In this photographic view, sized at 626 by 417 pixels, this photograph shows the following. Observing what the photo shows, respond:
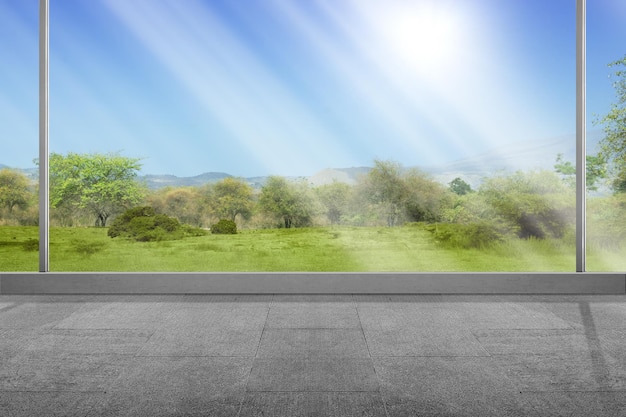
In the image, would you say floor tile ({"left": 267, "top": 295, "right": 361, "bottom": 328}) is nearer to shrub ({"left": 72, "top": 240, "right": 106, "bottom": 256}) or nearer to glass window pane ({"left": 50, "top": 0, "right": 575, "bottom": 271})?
glass window pane ({"left": 50, "top": 0, "right": 575, "bottom": 271})

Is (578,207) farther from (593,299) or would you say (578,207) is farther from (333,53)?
(333,53)

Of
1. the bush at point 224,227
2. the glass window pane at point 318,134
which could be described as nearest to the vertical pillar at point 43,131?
the glass window pane at point 318,134

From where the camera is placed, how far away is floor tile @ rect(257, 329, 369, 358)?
8.96ft

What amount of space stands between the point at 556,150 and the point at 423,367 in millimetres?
3919

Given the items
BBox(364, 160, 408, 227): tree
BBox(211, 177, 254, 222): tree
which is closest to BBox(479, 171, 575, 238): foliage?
BBox(364, 160, 408, 227): tree

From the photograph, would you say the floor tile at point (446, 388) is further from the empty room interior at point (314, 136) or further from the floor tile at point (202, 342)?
the empty room interior at point (314, 136)

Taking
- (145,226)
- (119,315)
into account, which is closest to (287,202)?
(145,226)

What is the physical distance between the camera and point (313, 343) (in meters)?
2.92

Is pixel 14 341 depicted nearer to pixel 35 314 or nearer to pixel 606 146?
pixel 35 314

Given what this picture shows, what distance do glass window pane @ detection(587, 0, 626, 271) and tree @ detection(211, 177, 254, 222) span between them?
324cm

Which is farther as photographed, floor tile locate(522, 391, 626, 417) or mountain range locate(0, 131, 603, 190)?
mountain range locate(0, 131, 603, 190)

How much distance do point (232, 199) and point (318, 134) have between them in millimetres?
1073

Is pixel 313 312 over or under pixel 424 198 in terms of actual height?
under

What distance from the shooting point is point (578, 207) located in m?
4.27
